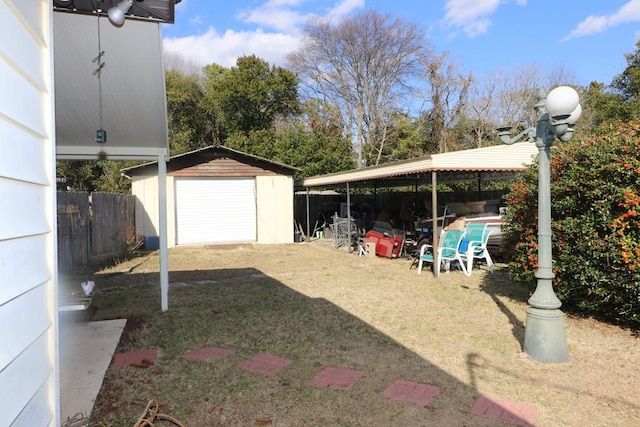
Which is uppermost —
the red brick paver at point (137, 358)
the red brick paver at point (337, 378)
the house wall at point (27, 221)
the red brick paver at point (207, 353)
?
the house wall at point (27, 221)

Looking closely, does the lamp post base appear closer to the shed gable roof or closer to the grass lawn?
the grass lawn

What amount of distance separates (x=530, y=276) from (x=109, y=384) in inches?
199

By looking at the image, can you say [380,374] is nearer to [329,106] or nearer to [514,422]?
[514,422]

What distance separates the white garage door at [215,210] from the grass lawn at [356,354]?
6.77 m

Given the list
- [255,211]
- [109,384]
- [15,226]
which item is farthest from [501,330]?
[255,211]

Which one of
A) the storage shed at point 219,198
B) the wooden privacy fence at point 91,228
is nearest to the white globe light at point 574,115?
the wooden privacy fence at point 91,228

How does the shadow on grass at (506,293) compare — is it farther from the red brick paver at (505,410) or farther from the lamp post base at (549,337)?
the red brick paver at (505,410)

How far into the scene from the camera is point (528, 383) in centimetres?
371

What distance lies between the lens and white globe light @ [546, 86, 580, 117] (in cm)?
401

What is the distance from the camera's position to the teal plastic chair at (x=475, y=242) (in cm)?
870

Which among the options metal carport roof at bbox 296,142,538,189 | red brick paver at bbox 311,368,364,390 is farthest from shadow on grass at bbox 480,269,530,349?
metal carport roof at bbox 296,142,538,189

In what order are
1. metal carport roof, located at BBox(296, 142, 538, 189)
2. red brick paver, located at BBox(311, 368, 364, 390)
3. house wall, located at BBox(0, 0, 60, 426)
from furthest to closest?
metal carport roof, located at BBox(296, 142, 538, 189) < red brick paver, located at BBox(311, 368, 364, 390) < house wall, located at BBox(0, 0, 60, 426)

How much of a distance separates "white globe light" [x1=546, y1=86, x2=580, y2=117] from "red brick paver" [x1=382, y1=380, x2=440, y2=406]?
277 centimetres

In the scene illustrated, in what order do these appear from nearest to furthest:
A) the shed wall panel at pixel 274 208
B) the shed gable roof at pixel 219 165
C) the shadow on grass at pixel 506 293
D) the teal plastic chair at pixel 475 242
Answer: the shadow on grass at pixel 506 293 < the teal plastic chair at pixel 475 242 < the shed gable roof at pixel 219 165 < the shed wall panel at pixel 274 208
